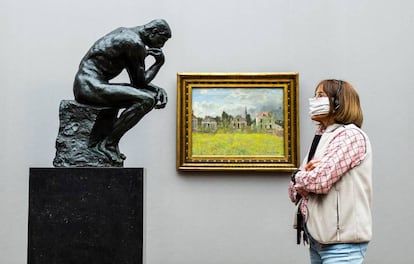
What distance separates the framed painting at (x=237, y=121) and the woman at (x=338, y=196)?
2901 millimetres

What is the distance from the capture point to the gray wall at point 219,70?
20.7ft

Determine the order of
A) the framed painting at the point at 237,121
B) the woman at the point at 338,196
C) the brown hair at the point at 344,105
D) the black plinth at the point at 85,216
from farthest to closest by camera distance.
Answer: the framed painting at the point at 237,121 → the black plinth at the point at 85,216 → the brown hair at the point at 344,105 → the woman at the point at 338,196

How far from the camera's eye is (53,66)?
21.0ft

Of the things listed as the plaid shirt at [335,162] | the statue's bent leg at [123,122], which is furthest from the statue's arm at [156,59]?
the plaid shirt at [335,162]

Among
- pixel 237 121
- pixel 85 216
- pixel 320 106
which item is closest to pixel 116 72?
pixel 85 216

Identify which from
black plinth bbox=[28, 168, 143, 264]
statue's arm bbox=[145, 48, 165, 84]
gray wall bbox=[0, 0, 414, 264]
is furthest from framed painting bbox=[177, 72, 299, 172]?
black plinth bbox=[28, 168, 143, 264]

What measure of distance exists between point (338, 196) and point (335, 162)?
19cm

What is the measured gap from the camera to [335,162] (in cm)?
319

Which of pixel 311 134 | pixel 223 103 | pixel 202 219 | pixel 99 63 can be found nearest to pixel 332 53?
pixel 311 134

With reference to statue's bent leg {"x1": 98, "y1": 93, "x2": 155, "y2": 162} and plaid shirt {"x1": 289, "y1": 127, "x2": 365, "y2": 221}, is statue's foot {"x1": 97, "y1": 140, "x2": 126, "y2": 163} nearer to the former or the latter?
statue's bent leg {"x1": 98, "y1": 93, "x2": 155, "y2": 162}

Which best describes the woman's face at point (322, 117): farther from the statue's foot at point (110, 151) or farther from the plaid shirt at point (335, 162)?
the statue's foot at point (110, 151)

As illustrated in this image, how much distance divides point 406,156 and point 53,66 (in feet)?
13.0

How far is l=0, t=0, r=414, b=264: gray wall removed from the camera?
6.30 metres

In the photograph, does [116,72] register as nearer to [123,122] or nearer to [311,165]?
[123,122]
